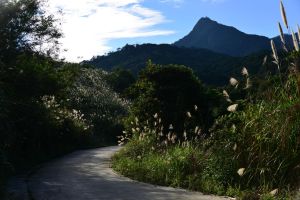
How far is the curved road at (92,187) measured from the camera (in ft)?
29.6

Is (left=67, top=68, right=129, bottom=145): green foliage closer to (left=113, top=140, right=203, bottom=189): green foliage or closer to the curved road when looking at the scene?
the curved road


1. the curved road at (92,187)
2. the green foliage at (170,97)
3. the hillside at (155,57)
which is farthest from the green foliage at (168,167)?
the hillside at (155,57)

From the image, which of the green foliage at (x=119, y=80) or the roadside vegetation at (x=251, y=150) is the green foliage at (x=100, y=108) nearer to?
the green foliage at (x=119, y=80)

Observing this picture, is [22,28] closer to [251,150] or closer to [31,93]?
[31,93]

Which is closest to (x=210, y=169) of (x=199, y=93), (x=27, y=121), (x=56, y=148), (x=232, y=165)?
(x=232, y=165)

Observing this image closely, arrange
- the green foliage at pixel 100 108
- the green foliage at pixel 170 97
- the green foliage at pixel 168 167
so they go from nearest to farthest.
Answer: the green foliage at pixel 168 167 → the green foliage at pixel 170 97 → the green foliage at pixel 100 108

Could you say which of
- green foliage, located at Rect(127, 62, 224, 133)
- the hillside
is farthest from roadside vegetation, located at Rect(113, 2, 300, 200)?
the hillside

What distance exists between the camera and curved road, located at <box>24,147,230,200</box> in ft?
29.6

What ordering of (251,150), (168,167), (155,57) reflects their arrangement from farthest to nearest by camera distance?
(155,57) → (168,167) → (251,150)

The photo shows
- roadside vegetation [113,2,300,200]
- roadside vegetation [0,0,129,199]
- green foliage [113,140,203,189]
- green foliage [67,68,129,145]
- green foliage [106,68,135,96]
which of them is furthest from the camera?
green foliage [106,68,135,96]

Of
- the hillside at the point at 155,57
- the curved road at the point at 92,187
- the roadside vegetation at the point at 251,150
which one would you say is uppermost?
the hillside at the point at 155,57

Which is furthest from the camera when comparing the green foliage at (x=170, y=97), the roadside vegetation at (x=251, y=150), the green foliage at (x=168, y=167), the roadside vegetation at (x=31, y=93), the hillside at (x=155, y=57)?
the hillside at (x=155, y=57)

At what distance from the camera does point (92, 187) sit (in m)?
10.3

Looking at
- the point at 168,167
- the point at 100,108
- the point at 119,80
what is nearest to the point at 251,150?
the point at 168,167
